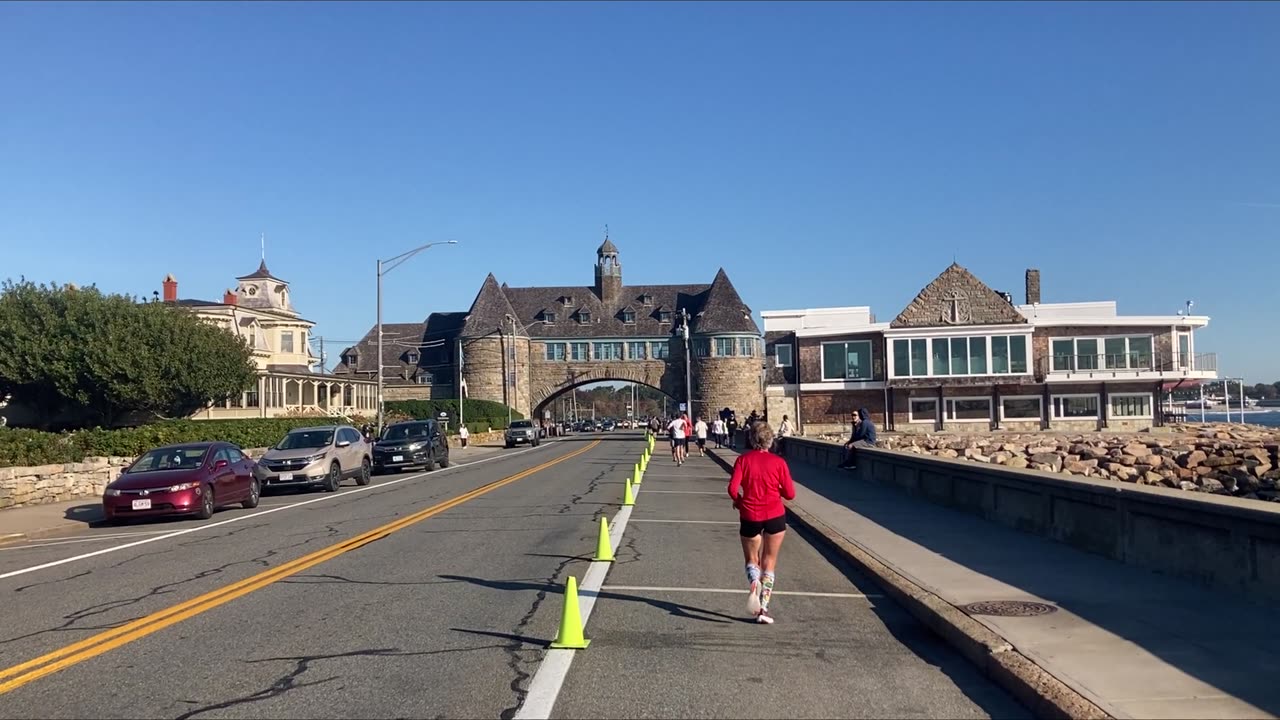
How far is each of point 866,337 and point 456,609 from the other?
53.2 m

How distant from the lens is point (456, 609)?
987 centimetres

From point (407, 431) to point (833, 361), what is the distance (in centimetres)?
3083

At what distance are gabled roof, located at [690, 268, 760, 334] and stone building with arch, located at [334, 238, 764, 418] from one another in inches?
3.5

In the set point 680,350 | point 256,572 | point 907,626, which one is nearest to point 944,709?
point 907,626

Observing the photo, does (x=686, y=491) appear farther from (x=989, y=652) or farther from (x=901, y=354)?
(x=901, y=354)

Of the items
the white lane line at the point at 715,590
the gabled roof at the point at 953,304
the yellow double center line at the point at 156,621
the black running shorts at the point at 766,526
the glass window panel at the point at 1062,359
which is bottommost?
the white lane line at the point at 715,590

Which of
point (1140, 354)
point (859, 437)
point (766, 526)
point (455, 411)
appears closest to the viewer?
point (766, 526)

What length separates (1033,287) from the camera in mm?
73688

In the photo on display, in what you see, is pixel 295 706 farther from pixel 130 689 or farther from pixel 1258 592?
pixel 1258 592

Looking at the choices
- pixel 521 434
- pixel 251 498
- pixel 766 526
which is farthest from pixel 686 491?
pixel 521 434

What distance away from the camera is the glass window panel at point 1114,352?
58500 mm

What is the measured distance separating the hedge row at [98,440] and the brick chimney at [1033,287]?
54.2 metres

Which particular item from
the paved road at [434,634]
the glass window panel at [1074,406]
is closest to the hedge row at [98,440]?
the paved road at [434,634]

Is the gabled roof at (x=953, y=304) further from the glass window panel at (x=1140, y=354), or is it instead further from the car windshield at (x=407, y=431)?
the car windshield at (x=407, y=431)
